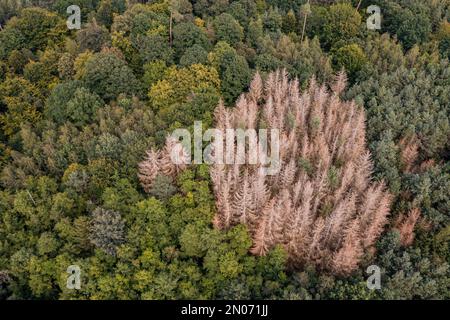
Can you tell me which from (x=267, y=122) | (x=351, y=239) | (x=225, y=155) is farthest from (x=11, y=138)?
(x=351, y=239)

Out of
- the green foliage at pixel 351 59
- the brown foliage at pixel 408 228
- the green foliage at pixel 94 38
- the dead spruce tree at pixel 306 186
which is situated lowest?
the brown foliage at pixel 408 228

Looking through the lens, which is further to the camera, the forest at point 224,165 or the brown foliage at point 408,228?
the brown foliage at point 408,228

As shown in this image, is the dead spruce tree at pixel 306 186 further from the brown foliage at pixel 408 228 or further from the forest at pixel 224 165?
the brown foliage at pixel 408 228

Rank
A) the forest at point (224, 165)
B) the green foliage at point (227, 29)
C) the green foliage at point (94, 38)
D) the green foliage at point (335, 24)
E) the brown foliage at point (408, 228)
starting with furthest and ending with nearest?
the green foliage at point (335, 24)
the green foliage at point (94, 38)
the green foliage at point (227, 29)
the brown foliage at point (408, 228)
the forest at point (224, 165)

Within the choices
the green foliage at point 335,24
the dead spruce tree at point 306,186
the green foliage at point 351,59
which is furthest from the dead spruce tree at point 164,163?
the green foliage at point 335,24

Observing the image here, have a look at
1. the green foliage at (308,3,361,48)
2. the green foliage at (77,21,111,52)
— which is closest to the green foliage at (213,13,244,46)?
the green foliage at (308,3,361,48)
